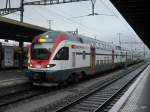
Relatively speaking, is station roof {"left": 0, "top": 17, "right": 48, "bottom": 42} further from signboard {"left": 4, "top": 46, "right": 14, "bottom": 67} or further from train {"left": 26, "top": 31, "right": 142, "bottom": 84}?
train {"left": 26, "top": 31, "right": 142, "bottom": 84}

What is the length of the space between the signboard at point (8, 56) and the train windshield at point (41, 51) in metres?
11.9

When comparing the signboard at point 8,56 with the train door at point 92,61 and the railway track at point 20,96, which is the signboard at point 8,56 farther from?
the railway track at point 20,96

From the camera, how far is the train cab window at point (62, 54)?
1508 centimetres

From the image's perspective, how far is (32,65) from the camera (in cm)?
1548

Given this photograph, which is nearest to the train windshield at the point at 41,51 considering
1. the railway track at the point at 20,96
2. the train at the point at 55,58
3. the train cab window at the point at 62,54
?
the train at the point at 55,58

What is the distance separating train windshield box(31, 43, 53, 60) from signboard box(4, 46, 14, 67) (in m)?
11.9

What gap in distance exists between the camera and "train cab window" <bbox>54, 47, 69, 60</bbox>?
594 inches

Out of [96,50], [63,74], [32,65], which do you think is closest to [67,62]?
[63,74]

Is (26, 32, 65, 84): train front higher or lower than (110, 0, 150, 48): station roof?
lower

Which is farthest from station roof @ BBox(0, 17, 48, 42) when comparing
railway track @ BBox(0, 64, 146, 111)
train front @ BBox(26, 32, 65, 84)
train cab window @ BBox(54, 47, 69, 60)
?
railway track @ BBox(0, 64, 146, 111)

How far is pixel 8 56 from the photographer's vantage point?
89.8ft

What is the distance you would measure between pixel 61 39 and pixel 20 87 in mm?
3580

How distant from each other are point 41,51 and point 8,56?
1287 cm

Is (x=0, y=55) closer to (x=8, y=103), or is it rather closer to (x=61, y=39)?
(x=61, y=39)
